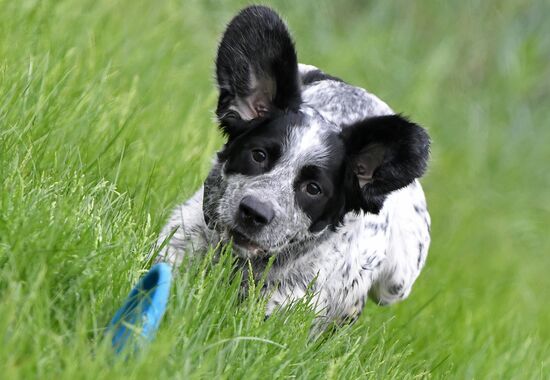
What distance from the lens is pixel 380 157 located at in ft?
14.3

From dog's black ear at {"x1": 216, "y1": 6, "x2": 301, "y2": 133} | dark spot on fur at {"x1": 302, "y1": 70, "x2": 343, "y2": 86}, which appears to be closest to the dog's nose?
dog's black ear at {"x1": 216, "y1": 6, "x2": 301, "y2": 133}

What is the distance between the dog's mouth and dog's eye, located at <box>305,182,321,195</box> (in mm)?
271

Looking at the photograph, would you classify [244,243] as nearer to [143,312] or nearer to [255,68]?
[255,68]

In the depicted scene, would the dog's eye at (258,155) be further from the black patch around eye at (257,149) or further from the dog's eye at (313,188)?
the dog's eye at (313,188)

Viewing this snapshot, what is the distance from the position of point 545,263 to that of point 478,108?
1.87 m

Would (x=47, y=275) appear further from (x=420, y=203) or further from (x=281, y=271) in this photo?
(x=420, y=203)

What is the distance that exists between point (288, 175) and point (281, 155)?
0.27 feet

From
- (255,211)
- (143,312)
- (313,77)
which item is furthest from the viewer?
(313,77)

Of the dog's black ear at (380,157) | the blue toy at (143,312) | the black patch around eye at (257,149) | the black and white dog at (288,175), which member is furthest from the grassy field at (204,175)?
the dog's black ear at (380,157)

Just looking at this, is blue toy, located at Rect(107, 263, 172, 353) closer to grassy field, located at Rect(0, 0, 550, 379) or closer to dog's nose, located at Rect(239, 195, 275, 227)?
grassy field, located at Rect(0, 0, 550, 379)

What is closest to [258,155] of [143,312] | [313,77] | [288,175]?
[288,175]

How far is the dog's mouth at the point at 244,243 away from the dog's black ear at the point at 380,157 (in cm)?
46

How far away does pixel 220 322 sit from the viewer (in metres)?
3.57

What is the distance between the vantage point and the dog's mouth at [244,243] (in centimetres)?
412
